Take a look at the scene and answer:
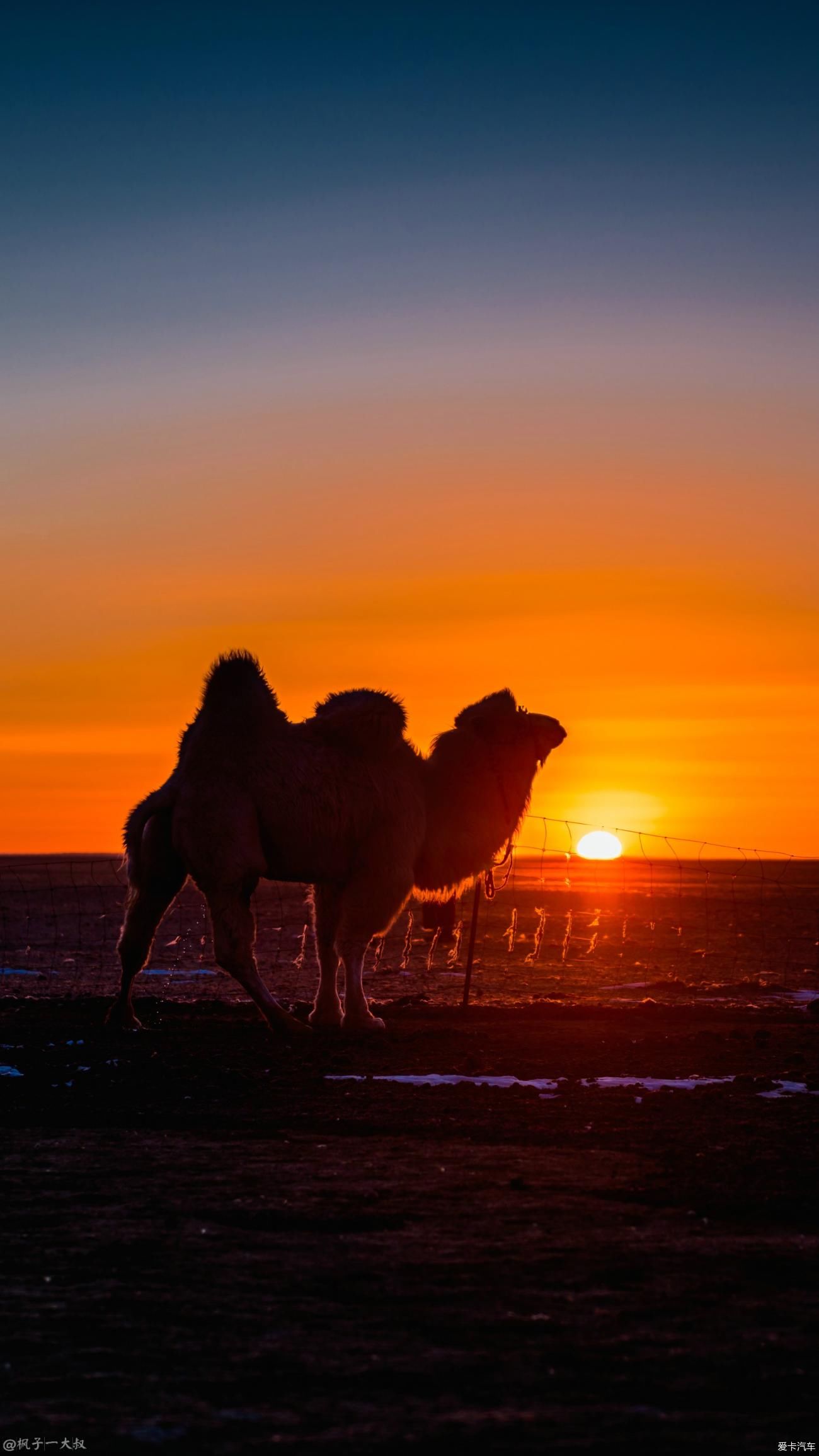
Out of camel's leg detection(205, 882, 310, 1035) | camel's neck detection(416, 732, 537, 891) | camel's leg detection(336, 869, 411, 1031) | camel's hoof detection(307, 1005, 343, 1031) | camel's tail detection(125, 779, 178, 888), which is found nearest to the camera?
camel's leg detection(205, 882, 310, 1035)

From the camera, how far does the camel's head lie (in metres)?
14.1

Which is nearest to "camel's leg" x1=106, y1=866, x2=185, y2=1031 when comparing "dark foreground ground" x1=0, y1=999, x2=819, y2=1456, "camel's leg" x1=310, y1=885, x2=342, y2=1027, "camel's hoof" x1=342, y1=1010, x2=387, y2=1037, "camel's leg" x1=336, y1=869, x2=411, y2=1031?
"camel's leg" x1=310, y1=885, x2=342, y2=1027

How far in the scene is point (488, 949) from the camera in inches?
1021

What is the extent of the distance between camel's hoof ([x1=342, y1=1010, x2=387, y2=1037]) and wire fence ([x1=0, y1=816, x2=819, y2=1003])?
6.76 feet

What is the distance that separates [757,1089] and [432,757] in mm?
5546

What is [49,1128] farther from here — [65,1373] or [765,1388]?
[765,1388]

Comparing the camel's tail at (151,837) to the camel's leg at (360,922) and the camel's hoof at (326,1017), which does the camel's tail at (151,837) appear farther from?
the camel's hoof at (326,1017)

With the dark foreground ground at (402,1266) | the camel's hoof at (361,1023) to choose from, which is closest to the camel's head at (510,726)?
the camel's hoof at (361,1023)

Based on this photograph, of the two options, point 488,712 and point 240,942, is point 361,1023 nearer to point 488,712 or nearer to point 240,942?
point 240,942

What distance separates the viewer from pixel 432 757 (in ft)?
46.0

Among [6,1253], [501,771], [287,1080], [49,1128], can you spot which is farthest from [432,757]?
[6,1253]

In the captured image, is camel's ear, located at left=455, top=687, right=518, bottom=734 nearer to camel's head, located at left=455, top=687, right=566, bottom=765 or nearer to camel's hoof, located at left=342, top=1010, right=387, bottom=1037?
camel's head, located at left=455, top=687, right=566, bottom=765

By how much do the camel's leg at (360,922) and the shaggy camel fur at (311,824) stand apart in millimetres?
12

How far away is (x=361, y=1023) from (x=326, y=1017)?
15.5 inches
